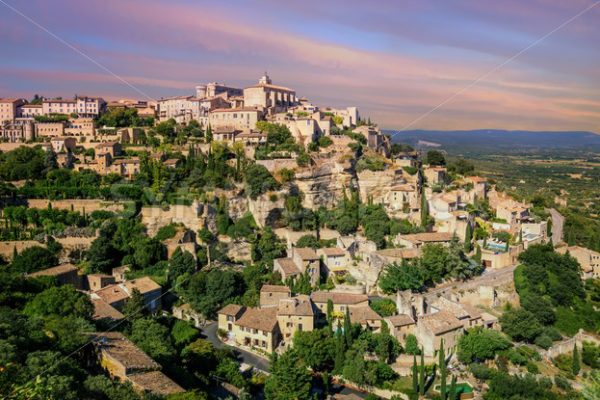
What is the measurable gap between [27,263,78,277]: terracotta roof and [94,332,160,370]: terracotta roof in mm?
10139

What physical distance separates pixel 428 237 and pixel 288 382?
605 inches

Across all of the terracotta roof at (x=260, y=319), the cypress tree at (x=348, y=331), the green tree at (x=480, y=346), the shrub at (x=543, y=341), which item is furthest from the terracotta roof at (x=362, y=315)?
the shrub at (x=543, y=341)

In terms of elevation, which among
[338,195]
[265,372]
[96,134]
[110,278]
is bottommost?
[265,372]

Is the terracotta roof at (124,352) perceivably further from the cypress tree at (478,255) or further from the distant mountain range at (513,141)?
the distant mountain range at (513,141)

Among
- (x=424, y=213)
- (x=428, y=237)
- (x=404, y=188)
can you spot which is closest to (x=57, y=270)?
(x=428, y=237)

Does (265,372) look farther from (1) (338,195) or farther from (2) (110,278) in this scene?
(1) (338,195)

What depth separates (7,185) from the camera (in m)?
33.8

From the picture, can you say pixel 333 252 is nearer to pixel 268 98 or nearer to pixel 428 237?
pixel 428 237

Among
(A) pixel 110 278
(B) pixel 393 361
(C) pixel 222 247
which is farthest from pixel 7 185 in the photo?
(B) pixel 393 361

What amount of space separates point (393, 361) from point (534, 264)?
12.3 meters

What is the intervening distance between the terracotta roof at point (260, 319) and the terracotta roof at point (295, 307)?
1.83 ft

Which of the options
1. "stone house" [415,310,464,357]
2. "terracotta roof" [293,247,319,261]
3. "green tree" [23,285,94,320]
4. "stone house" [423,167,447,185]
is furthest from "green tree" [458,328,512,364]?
"stone house" [423,167,447,185]

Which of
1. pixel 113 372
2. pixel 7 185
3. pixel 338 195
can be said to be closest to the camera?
pixel 113 372

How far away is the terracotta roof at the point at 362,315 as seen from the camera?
24625mm
